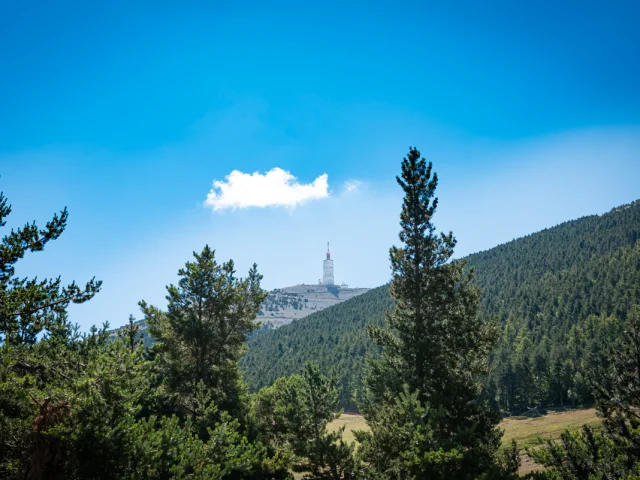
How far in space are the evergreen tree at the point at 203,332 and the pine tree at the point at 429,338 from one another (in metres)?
9.49

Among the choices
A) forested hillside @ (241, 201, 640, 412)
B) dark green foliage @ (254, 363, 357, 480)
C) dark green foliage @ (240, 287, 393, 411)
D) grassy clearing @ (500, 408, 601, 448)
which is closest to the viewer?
dark green foliage @ (254, 363, 357, 480)

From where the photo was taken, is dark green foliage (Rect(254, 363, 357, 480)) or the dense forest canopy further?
dark green foliage (Rect(254, 363, 357, 480))

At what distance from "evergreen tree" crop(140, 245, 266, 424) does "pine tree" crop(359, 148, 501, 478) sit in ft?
31.1

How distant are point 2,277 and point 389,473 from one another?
53.1 feet

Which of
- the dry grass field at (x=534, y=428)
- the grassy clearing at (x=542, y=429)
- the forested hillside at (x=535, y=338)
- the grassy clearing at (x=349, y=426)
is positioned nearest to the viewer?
the dry grass field at (x=534, y=428)

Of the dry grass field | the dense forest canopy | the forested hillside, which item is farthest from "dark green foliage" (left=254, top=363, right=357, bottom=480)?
the forested hillside

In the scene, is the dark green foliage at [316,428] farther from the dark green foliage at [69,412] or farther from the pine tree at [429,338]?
the dark green foliage at [69,412]

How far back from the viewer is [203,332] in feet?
81.9

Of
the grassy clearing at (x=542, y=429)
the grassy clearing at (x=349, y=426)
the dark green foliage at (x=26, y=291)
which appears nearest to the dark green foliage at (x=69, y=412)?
the dark green foliage at (x=26, y=291)

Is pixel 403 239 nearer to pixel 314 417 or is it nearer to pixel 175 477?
pixel 314 417

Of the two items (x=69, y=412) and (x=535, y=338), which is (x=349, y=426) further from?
(x=535, y=338)

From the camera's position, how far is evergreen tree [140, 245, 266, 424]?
2455 cm

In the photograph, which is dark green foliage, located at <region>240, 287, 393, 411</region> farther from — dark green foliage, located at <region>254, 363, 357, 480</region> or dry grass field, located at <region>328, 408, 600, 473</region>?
dark green foliage, located at <region>254, 363, 357, 480</region>

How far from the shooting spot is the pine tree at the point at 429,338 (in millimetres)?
18781
